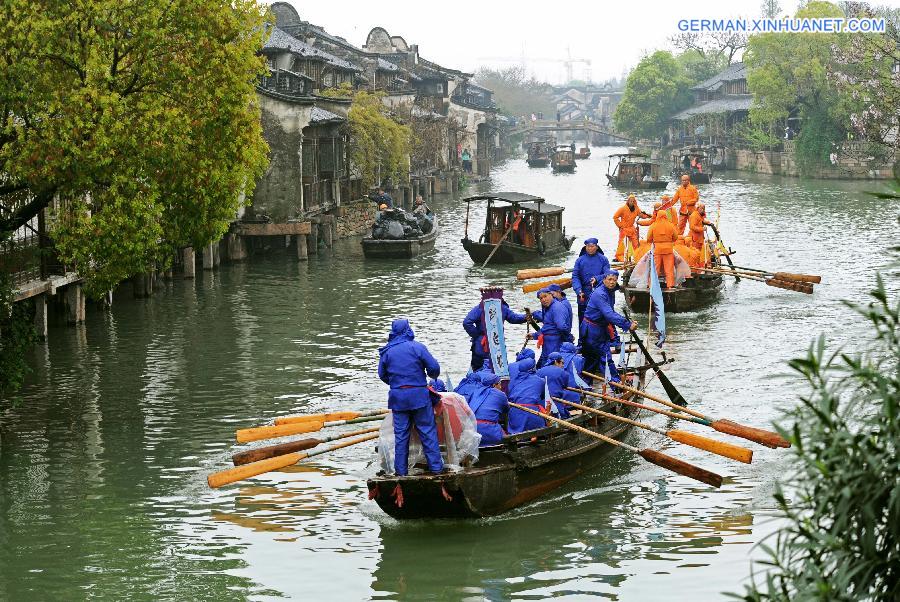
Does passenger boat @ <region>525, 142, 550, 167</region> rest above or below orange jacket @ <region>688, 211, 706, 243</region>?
above

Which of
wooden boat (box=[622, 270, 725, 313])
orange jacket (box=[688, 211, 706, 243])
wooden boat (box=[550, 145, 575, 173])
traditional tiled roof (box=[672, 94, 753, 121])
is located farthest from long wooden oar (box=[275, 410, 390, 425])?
wooden boat (box=[550, 145, 575, 173])

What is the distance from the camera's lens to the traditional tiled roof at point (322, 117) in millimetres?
47156

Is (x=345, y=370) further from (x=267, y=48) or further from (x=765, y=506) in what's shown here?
(x=267, y=48)

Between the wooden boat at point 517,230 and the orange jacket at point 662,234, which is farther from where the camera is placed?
the wooden boat at point 517,230

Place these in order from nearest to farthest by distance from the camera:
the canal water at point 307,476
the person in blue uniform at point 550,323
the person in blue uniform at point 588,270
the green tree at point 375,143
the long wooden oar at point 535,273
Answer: the canal water at point 307,476 < the person in blue uniform at point 550,323 < the person in blue uniform at point 588,270 < the long wooden oar at point 535,273 < the green tree at point 375,143

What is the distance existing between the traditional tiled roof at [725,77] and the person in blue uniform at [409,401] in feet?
309

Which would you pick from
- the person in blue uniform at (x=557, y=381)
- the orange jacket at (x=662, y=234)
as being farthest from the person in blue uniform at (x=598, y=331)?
the orange jacket at (x=662, y=234)

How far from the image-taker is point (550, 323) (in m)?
19.6

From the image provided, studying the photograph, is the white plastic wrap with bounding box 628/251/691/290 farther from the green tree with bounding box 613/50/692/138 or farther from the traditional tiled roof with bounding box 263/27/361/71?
the green tree with bounding box 613/50/692/138

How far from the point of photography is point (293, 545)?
51.9 ft

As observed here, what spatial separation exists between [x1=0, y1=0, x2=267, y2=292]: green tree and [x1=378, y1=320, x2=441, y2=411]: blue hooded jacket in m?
7.58

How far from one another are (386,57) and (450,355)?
6623cm

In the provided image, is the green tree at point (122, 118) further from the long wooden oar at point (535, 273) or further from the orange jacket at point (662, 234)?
the orange jacket at point (662, 234)

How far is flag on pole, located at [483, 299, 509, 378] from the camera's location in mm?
17578
